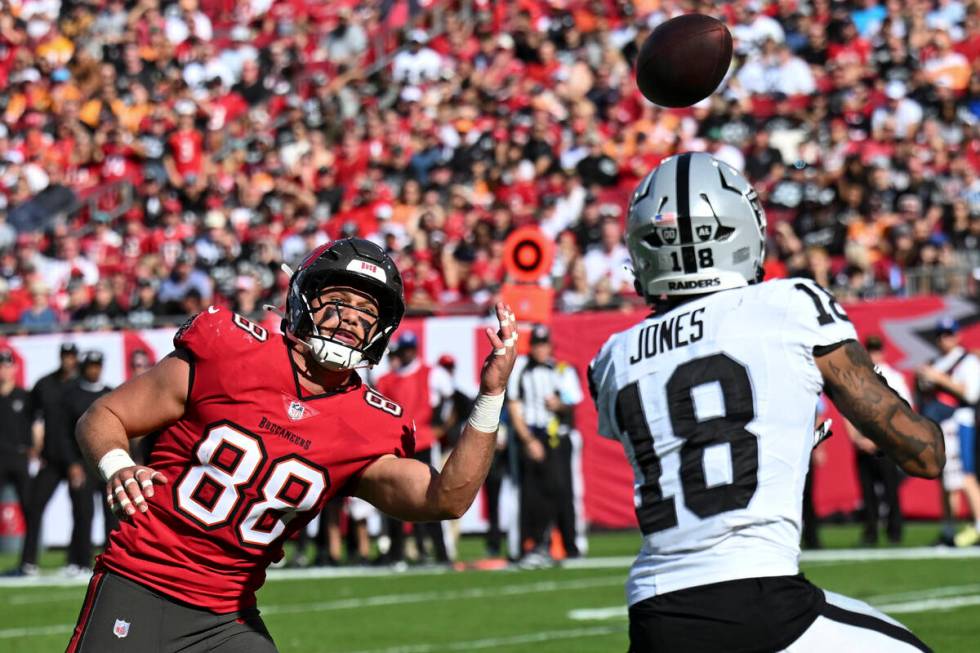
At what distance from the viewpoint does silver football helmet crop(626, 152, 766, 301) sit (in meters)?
3.96

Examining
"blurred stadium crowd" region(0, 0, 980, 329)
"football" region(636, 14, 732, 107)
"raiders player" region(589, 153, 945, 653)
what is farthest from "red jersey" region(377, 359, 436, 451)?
"raiders player" region(589, 153, 945, 653)

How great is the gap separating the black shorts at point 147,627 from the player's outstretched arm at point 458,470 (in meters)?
0.53

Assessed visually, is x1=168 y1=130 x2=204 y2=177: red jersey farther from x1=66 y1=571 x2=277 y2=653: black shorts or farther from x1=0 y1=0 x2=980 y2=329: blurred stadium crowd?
x1=66 y1=571 x2=277 y2=653: black shorts

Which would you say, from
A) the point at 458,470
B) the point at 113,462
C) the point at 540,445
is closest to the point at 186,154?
the point at 540,445

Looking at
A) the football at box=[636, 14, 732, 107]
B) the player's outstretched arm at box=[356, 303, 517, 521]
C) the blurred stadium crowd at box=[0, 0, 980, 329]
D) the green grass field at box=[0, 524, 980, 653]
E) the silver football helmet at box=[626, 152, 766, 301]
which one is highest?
the blurred stadium crowd at box=[0, 0, 980, 329]

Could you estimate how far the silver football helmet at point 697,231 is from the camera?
13.0 ft

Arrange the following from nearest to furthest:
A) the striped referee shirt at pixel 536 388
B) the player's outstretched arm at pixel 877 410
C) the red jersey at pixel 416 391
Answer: the player's outstretched arm at pixel 877 410, the striped referee shirt at pixel 536 388, the red jersey at pixel 416 391

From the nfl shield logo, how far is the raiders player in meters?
1.49

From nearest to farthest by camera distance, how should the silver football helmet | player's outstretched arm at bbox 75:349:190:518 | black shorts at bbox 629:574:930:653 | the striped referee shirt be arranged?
black shorts at bbox 629:574:930:653
the silver football helmet
player's outstretched arm at bbox 75:349:190:518
the striped referee shirt

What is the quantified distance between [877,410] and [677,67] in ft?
7.15

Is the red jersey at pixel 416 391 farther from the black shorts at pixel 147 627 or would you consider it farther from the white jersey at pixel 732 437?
the white jersey at pixel 732 437

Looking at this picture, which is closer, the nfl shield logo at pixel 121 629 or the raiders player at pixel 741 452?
the raiders player at pixel 741 452

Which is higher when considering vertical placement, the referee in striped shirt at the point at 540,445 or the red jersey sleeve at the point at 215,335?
the red jersey sleeve at the point at 215,335

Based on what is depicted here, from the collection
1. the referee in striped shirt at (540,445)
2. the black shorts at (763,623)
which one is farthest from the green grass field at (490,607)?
the black shorts at (763,623)
